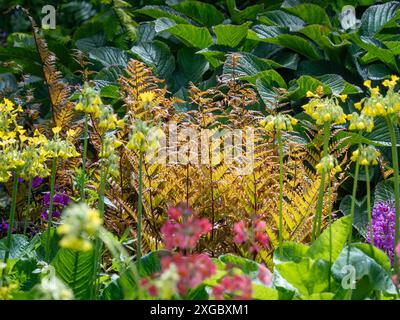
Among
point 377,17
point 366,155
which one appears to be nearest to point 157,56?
point 377,17

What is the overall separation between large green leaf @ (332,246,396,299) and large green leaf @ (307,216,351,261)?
0.32ft

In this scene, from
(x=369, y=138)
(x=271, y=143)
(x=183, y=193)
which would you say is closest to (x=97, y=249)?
(x=183, y=193)

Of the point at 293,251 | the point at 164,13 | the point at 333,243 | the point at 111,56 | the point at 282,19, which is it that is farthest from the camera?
the point at 164,13

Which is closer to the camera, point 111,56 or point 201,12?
point 111,56

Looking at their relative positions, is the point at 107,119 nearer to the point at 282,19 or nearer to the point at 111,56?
the point at 111,56

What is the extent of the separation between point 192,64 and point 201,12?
1.98ft

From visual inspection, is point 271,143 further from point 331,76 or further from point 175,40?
point 175,40

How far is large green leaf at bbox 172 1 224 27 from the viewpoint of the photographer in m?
5.09

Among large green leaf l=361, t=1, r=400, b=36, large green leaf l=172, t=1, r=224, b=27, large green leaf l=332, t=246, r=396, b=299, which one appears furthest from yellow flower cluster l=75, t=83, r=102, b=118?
large green leaf l=172, t=1, r=224, b=27

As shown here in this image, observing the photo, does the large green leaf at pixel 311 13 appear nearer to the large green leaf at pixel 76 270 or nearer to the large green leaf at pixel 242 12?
the large green leaf at pixel 242 12

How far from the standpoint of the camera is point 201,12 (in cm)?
514

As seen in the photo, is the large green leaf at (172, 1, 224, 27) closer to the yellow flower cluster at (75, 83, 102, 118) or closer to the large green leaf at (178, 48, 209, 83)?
the large green leaf at (178, 48, 209, 83)

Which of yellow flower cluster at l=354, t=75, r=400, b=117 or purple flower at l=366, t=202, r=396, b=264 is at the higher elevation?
yellow flower cluster at l=354, t=75, r=400, b=117

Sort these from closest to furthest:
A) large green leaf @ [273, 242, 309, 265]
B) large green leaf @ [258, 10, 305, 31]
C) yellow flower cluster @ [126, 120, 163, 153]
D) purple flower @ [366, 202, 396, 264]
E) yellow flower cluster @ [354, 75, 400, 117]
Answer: yellow flower cluster @ [126, 120, 163, 153] → yellow flower cluster @ [354, 75, 400, 117] → large green leaf @ [273, 242, 309, 265] → purple flower @ [366, 202, 396, 264] → large green leaf @ [258, 10, 305, 31]
